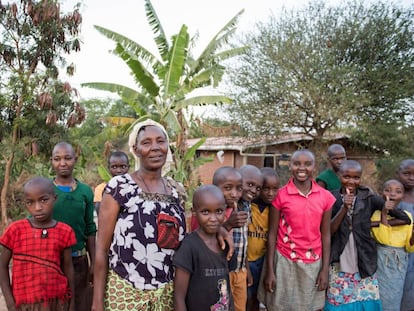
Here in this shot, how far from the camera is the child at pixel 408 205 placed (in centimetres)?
324

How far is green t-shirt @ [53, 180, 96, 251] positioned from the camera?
274cm

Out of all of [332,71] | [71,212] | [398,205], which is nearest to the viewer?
[71,212]

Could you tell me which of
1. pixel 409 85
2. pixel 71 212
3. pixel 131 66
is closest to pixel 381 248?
pixel 71 212

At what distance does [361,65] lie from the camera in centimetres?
1323

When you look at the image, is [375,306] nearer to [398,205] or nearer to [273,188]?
[398,205]

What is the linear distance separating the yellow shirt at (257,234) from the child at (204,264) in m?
0.88

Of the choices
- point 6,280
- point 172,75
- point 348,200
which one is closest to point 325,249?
point 348,200

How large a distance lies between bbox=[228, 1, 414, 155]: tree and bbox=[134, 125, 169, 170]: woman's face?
11028 mm

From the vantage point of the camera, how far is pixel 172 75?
25.3ft

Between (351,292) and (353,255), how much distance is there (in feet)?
0.94

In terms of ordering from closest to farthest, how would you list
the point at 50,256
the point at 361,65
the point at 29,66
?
the point at 50,256, the point at 29,66, the point at 361,65

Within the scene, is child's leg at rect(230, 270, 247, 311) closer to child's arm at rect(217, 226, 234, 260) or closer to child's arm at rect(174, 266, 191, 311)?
child's arm at rect(217, 226, 234, 260)

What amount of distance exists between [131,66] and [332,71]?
7326mm

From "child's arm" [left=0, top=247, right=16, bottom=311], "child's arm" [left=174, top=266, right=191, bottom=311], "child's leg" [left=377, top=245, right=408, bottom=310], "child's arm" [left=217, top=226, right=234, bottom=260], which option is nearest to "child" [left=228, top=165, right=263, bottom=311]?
"child's arm" [left=217, top=226, right=234, bottom=260]
